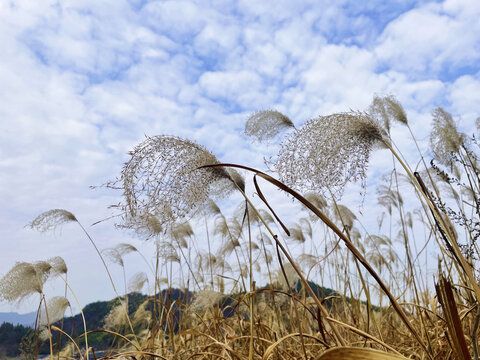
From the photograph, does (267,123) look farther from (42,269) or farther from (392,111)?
(42,269)

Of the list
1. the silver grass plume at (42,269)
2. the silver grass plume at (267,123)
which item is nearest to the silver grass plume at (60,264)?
the silver grass plume at (42,269)

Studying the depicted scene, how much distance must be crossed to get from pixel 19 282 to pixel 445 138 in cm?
306

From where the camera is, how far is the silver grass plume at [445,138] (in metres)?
2.43

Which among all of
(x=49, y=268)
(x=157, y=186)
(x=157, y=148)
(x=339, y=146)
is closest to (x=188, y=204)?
(x=157, y=186)

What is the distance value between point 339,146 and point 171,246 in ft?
9.44

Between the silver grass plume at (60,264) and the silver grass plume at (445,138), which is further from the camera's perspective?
the silver grass plume at (60,264)

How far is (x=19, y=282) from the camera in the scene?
9.25 ft

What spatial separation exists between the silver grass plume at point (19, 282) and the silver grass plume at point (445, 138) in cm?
292

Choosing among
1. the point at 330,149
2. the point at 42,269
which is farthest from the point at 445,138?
the point at 42,269

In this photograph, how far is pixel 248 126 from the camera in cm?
202

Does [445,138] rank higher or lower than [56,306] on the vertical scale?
higher

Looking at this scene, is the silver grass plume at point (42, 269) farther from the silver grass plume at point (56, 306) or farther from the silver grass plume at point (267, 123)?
the silver grass plume at point (267, 123)

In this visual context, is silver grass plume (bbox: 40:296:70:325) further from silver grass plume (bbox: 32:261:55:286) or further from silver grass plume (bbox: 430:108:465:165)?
silver grass plume (bbox: 430:108:465:165)

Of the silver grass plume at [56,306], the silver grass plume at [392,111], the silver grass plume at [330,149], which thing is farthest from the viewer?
the silver grass plume at [56,306]
